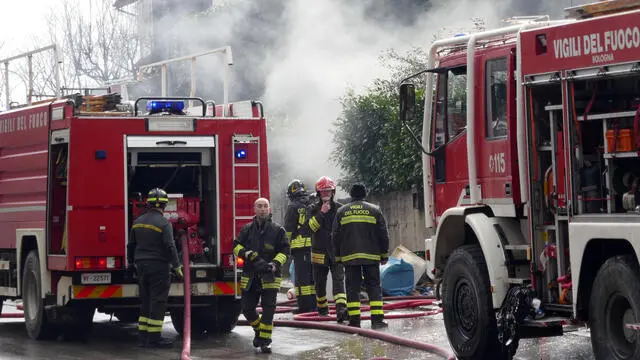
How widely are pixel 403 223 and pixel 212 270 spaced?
274 inches

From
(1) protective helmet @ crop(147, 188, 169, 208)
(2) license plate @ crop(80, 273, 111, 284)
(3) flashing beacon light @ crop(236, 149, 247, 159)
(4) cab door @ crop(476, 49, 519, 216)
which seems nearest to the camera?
(4) cab door @ crop(476, 49, 519, 216)

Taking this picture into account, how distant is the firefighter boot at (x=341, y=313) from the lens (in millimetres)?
13820

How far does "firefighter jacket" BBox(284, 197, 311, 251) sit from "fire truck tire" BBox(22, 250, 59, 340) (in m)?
3.14

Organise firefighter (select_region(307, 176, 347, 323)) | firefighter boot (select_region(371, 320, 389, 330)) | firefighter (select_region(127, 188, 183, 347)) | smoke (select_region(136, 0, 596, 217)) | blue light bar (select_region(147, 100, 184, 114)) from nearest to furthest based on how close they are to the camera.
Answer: firefighter (select_region(127, 188, 183, 347)), blue light bar (select_region(147, 100, 184, 114)), firefighter boot (select_region(371, 320, 389, 330)), firefighter (select_region(307, 176, 347, 323)), smoke (select_region(136, 0, 596, 217))

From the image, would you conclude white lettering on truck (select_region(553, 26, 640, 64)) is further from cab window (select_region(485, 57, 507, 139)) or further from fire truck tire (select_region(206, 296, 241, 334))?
fire truck tire (select_region(206, 296, 241, 334))

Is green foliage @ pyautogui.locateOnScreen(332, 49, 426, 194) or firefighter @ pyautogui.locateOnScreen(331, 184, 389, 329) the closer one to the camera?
firefighter @ pyautogui.locateOnScreen(331, 184, 389, 329)

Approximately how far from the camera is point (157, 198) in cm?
1204

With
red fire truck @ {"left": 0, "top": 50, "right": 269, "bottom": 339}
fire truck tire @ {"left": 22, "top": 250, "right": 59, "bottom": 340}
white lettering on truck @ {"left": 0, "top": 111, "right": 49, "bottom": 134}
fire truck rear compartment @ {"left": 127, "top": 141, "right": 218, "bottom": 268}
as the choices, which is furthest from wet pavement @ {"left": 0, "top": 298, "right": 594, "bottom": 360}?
white lettering on truck @ {"left": 0, "top": 111, "right": 49, "bottom": 134}

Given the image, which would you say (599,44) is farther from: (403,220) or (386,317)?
(403,220)

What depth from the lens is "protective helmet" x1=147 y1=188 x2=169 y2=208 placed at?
12.0 m

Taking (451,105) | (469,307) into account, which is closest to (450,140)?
(451,105)

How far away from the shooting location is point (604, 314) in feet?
27.3

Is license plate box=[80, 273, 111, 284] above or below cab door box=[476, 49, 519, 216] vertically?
below

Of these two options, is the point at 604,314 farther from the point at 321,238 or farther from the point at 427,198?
the point at 321,238
